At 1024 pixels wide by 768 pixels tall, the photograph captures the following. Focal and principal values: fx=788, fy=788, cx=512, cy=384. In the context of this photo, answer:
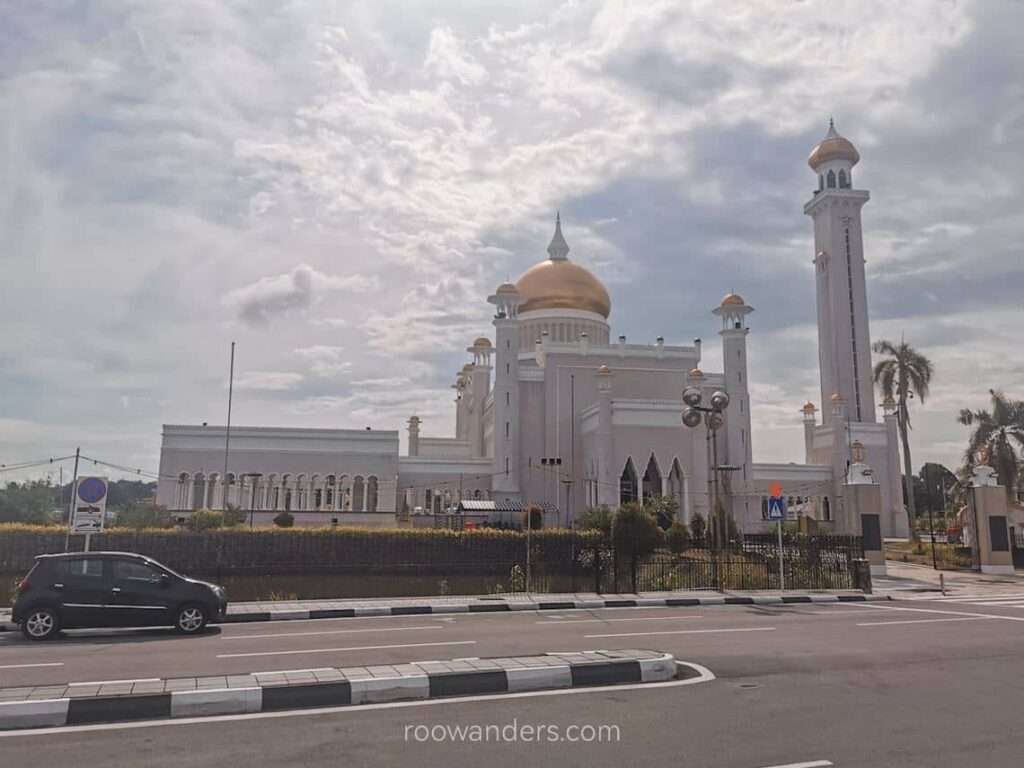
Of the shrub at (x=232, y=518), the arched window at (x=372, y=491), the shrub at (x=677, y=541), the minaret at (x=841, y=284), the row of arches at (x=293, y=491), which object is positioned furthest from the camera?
the minaret at (x=841, y=284)

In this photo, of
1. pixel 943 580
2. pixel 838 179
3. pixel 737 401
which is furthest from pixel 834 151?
pixel 943 580

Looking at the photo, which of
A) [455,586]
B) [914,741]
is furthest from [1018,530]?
[914,741]

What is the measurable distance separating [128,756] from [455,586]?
48.7 ft

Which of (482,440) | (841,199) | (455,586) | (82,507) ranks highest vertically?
(841,199)

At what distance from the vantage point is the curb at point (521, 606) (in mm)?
12891

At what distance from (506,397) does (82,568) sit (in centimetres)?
3297

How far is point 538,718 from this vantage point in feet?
19.9

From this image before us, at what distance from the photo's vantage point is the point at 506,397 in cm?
4344

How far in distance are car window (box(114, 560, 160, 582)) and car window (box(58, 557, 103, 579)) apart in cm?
23

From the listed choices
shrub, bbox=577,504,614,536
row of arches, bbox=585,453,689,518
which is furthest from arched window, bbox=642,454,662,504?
shrub, bbox=577,504,614,536

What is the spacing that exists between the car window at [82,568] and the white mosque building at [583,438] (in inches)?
1022

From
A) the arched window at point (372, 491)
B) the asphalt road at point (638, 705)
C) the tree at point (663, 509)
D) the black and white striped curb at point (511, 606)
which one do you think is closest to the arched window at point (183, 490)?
the arched window at point (372, 491)

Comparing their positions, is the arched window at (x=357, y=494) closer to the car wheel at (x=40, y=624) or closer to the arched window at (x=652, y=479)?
the arched window at (x=652, y=479)

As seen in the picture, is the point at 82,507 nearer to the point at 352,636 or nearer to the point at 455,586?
the point at 352,636
